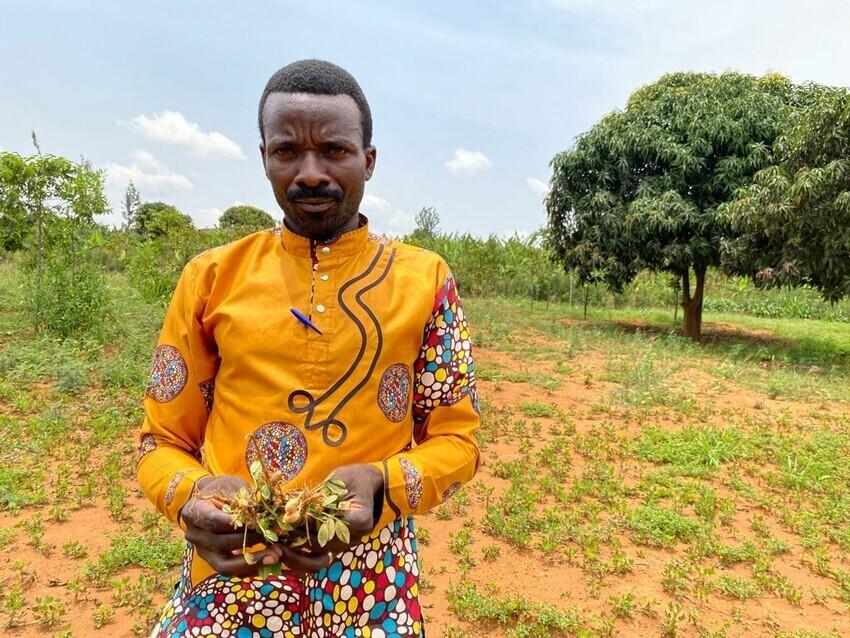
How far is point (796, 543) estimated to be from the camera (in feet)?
10.9

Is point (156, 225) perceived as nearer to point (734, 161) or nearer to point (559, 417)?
point (559, 417)

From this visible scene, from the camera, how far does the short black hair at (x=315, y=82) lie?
1.04 metres

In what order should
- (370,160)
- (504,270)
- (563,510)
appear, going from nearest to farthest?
1. (370,160)
2. (563,510)
3. (504,270)

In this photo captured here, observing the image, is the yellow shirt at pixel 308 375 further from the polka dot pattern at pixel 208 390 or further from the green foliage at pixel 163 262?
the green foliage at pixel 163 262

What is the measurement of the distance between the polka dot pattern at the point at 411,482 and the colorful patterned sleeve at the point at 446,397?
37 millimetres

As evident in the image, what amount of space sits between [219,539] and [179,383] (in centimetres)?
30

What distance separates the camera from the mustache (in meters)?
1.04

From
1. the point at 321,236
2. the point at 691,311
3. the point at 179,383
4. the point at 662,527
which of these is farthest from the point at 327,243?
the point at 691,311

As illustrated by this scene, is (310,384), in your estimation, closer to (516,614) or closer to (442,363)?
(442,363)

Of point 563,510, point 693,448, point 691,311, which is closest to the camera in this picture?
point 563,510

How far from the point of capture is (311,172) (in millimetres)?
1024

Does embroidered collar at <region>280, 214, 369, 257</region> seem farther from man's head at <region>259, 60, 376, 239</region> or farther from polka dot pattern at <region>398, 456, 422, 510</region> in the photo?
polka dot pattern at <region>398, 456, 422, 510</region>

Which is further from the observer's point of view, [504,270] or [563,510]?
[504,270]

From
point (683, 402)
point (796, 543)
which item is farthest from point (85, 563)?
point (683, 402)
